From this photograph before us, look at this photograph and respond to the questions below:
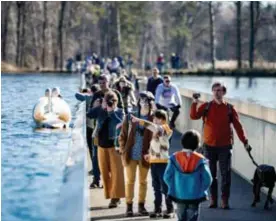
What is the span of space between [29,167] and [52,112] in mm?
9735

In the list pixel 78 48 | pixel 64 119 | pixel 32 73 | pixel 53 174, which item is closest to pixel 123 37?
pixel 78 48

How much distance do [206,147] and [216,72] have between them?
51.2 metres

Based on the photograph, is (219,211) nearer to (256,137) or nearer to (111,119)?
(111,119)

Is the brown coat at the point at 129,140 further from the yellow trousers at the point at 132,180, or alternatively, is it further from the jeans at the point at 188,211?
the jeans at the point at 188,211

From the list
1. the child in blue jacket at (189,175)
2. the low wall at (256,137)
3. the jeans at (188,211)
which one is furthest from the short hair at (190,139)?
the low wall at (256,137)

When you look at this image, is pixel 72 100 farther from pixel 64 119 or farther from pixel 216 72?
pixel 216 72

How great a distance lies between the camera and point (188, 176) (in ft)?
28.3

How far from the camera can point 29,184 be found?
14938mm

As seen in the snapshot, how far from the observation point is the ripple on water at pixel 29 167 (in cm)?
1271

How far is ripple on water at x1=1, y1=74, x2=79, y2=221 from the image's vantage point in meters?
12.7

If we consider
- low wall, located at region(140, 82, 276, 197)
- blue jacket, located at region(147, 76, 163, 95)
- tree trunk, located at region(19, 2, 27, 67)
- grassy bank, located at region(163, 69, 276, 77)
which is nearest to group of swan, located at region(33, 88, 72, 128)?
blue jacket, located at region(147, 76, 163, 95)

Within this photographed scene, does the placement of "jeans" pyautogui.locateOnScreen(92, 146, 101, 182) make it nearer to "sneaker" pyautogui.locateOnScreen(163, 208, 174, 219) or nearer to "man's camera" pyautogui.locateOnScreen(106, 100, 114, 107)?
"man's camera" pyautogui.locateOnScreen(106, 100, 114, 107)

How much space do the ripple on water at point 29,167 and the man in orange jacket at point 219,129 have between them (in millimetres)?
2469

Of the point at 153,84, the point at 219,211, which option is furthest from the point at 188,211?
the point at 153,84
